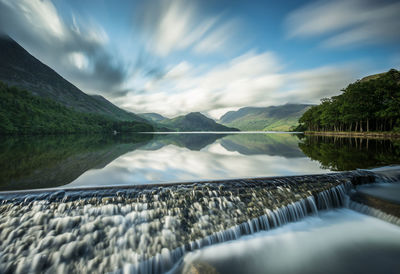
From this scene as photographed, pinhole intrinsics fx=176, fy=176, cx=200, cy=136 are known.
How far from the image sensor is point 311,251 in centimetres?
515

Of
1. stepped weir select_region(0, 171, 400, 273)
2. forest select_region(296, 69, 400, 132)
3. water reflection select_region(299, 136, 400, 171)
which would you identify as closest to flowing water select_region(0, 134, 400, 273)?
stepped weir select_region(0, 171, 400, 273)

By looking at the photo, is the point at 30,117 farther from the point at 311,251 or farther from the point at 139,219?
the point at 311,251

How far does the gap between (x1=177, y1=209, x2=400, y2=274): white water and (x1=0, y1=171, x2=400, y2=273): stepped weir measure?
1.16ft

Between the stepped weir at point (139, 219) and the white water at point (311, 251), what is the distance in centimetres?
35

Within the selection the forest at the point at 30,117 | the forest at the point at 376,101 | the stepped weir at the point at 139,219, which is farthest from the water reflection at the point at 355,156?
the forest at the point at 30,117

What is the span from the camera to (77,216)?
16.9 feet

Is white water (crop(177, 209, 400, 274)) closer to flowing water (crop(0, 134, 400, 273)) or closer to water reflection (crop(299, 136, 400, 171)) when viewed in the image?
flowing water (crop(0, 134, 400, 273))

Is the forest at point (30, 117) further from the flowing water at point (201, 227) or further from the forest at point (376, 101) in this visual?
the forest at point (376, 101)

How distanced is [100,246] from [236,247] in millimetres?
3786

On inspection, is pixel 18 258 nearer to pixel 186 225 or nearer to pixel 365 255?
pixel 186 225

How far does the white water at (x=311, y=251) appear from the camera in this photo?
14.7 ft

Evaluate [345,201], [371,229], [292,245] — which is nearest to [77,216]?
[292,245]

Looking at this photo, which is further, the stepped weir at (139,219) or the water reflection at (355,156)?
the water reflection at (355,156)

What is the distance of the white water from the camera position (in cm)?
448
